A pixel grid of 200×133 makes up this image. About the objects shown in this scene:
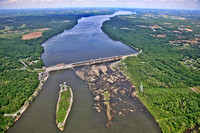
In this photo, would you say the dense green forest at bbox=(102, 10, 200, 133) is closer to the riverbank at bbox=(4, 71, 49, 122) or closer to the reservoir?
the reservoir

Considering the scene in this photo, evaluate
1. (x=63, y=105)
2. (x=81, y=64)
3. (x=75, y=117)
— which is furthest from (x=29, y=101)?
(x=81, y=64)

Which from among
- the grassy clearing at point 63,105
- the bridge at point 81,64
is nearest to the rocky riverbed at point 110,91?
the bridge at point 81,64

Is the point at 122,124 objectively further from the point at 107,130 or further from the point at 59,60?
the point at 59,60

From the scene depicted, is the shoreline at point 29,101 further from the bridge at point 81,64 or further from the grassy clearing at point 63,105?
the grassy clearing at point 63,105

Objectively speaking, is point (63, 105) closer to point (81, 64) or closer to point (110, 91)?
point (110, 91)

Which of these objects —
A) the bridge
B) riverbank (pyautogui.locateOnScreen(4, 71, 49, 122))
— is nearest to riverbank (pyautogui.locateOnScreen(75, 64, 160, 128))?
the bridge
